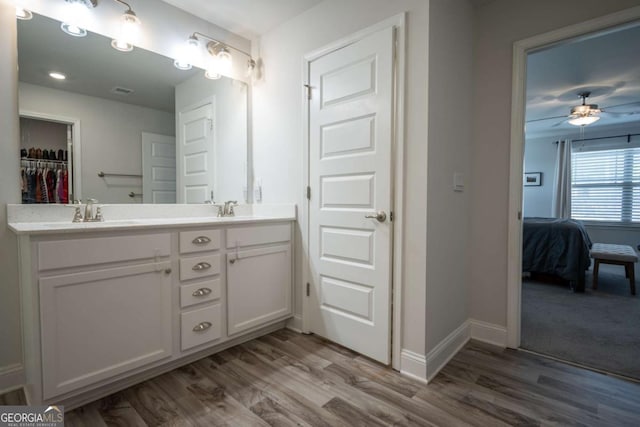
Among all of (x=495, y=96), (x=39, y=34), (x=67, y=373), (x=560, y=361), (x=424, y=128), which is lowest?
(x=560, y=361)

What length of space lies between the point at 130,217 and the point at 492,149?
256 cm

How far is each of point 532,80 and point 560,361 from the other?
3.08m

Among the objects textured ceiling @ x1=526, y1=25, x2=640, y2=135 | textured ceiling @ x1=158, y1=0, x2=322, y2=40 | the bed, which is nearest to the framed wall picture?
textured ceiling @ x1=526, y1=25, x2=640, y2=135

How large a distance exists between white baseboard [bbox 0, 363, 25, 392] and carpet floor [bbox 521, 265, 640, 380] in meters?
3.09

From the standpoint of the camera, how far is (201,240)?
1924 mm

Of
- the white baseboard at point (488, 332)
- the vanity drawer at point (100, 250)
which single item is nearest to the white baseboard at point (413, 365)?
the white baseboard at point (488, 332)

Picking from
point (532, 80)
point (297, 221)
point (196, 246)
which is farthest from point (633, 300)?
point (196, 246)

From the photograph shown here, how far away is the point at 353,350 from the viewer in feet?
6.99

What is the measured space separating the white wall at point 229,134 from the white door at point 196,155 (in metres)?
0.05

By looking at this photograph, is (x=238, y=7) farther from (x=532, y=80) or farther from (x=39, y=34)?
(x=532, y=80)

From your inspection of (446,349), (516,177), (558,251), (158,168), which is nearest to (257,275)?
(158,168)

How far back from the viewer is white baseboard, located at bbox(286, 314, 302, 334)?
8.13 feet

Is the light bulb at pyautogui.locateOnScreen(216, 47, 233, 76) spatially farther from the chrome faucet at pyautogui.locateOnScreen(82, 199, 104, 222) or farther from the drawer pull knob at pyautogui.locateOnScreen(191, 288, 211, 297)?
the drawer pull knob at pyautogui.locateOnScreen(191, 288, 211, 297)

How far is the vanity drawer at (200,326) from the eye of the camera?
187cm
